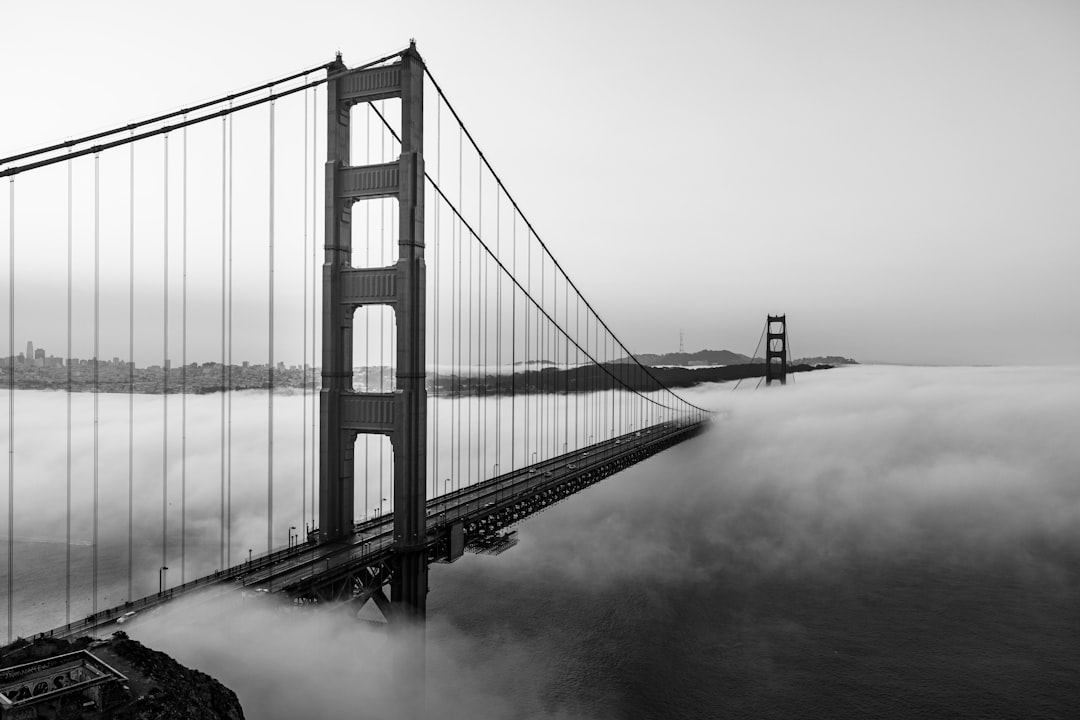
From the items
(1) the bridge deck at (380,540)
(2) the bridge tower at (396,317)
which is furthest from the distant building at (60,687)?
(2) the bridge tower at (396,317)

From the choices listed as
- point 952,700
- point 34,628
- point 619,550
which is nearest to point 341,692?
point 952,700

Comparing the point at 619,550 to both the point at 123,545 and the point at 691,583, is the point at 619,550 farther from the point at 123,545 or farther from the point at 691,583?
the point at 123,545

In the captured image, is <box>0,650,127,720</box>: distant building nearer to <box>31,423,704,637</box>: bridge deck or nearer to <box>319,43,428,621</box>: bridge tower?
<box>31,423,704,637</box>: bridge deck

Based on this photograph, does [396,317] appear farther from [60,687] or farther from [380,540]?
[60,687]

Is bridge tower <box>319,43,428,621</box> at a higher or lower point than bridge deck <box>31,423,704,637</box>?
higher

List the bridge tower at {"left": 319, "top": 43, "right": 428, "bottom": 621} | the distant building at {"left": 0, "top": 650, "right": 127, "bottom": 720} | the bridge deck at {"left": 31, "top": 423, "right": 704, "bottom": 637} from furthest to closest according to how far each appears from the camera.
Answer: the bridge tower at {"left": 319, "top": 43, "right": 428, "bottom": 621} → the bridge deck at {"left": 31, "top": 423, "right": 704, "bottom": 637} → the distant building at {"left": 0, "top": 650, "right": 127, "bottom": 720}

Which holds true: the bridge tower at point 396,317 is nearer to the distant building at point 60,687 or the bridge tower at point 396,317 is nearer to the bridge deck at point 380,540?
the bridge deck at point 380,540

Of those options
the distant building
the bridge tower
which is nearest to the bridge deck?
the bridge tower
